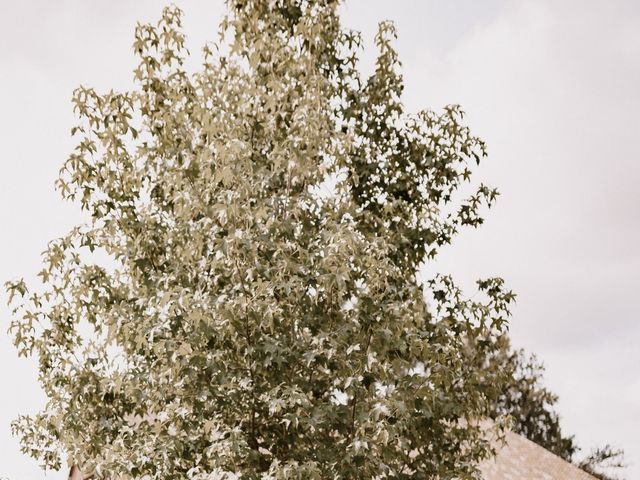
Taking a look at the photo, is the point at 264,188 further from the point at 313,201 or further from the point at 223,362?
the point at 223,362

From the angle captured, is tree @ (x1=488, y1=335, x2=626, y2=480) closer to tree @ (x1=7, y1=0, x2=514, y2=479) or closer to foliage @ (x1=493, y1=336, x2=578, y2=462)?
foliage @ (x1=493, y1=336, x2=578, y2=462)

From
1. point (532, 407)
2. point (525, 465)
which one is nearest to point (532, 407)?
point (532, 407)

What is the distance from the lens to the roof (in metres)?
23.7

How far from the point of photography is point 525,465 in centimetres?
2469

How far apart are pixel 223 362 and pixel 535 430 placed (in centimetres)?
4500

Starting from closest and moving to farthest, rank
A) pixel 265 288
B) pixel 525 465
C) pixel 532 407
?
pixel 265 288 < pixel 525 465 < pixel 532 407

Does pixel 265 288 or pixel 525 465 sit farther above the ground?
pixel 525 465

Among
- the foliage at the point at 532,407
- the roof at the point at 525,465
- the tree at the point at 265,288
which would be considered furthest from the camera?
the foliage at the point at 532,407

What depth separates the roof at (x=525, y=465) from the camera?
23.7 m

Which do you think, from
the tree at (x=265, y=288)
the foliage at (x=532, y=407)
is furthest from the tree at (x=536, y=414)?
the tree at (x=265, y=288)

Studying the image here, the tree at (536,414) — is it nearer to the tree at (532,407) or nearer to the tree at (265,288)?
the tree at (532,407)

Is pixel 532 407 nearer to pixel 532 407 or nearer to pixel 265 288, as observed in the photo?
pixel 532 407

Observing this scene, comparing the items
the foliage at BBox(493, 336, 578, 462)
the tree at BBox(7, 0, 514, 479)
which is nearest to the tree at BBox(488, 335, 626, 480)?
the foliage at BBox(493, 336, 578, 462)

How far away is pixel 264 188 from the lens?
879 cm
